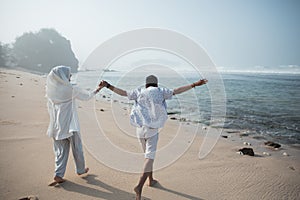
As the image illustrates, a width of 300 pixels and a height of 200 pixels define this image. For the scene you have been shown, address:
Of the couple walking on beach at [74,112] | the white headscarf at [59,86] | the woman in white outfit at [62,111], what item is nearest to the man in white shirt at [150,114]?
the couple walking on beach at [74,112]

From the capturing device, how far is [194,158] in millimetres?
4746

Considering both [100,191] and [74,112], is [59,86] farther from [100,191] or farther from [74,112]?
[100,191]

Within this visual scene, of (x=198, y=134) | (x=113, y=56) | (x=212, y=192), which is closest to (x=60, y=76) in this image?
(x=113, y=56)

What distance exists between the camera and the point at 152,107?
309 cm

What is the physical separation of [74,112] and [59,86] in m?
0.48

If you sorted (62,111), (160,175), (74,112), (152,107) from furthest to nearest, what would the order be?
(160,175) < (74,112) < (62,111) < (152,107)

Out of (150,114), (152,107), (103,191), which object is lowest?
(103,191)

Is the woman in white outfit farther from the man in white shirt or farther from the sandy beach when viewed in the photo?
the man in white shirt

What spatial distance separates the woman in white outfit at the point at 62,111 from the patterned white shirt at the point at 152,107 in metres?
0.88

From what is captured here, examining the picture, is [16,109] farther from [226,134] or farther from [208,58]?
[226,134]

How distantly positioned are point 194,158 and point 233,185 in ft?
4.10

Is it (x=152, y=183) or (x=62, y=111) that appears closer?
(x=62, y=111)

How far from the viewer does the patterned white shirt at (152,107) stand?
308cm

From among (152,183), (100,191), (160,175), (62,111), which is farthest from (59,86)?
(160,175)
